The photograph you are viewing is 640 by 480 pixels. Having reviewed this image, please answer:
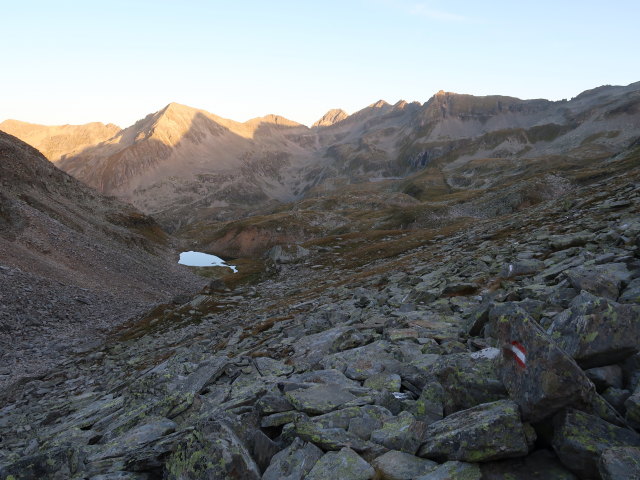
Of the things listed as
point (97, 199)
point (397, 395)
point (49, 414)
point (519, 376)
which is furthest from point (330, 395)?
point (97, 199)

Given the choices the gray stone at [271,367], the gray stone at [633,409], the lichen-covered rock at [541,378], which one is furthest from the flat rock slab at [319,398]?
the gray stone at [633,409]

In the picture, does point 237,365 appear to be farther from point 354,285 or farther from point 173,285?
point 173,285

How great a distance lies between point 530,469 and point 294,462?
12.3ft

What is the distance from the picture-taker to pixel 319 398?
8711mm

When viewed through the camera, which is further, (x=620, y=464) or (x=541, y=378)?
(x=541, y=378)

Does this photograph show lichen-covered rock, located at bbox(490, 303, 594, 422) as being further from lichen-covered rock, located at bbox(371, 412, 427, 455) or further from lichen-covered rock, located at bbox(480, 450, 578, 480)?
lichen-covered rock, located at bbox(371, 412, 427, 455)

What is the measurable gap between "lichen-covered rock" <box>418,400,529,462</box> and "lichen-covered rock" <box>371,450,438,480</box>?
0.53 feet

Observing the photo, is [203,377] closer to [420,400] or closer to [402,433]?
[420,400]

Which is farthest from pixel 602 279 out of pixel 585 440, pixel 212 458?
pixel 212 458

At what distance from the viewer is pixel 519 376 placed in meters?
6.11

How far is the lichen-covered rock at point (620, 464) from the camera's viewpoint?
14.8ft

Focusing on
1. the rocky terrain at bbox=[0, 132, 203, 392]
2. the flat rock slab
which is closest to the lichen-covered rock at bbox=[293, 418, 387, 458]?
the flat rock slab

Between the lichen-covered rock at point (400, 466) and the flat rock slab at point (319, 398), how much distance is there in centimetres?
208

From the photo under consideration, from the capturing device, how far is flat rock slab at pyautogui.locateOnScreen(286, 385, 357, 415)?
825 cm
